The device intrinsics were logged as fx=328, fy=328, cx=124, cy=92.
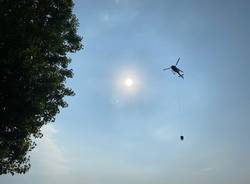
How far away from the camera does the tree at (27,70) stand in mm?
20984

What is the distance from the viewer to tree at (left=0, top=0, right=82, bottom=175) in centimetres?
2098

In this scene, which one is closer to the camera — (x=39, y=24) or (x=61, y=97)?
(x=39, y=24)

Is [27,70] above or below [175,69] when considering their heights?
below

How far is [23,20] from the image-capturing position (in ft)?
71.8

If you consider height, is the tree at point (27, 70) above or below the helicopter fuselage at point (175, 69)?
below

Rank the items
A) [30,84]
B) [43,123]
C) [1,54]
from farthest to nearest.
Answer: [43,123] < [30,84] < [1,54]

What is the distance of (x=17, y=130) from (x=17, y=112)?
4.50ft

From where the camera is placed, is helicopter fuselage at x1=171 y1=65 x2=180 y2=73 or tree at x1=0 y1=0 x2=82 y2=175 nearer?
tree at x1=0 y1=0 x2=82 y2=175

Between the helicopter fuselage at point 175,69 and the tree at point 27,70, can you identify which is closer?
the tree at point 27,70

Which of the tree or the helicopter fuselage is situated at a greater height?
the helicopter fuselage

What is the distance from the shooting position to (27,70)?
839 inches

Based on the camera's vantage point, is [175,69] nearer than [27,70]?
No

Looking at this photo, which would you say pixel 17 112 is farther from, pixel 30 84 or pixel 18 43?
pixel 18 43

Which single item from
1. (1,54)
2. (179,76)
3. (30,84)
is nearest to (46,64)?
(30,84)
